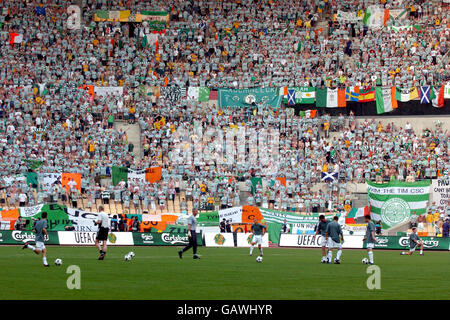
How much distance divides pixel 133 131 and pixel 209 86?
273 inches

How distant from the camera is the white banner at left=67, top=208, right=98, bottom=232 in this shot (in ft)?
145

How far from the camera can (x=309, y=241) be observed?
1612 inches

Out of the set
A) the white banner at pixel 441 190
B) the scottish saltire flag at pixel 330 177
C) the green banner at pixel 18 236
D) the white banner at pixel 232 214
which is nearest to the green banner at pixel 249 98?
the scottish saltire flag at pixel 330 177

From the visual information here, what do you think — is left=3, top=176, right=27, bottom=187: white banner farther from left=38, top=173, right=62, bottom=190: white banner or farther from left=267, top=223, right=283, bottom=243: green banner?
left=267, top=223, right=283, bottom=243: green banner

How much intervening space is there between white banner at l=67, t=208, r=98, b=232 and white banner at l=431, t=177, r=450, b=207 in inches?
794

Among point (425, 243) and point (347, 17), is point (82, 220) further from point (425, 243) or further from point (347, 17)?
point (347, 17)

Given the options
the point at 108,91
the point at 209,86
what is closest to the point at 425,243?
the point at 209,86

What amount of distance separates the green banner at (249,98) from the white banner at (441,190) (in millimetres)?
Answer: 13550

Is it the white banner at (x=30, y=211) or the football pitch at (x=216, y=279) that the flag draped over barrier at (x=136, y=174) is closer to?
the white banner at (x=30, y=211)

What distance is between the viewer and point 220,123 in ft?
176

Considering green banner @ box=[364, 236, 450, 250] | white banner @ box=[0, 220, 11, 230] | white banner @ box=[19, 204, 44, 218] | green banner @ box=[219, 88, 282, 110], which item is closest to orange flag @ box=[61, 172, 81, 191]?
white banner @ box=[19, 204, 44, 218]

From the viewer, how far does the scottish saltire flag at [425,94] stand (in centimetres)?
5366
